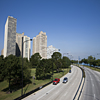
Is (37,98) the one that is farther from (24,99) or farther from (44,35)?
(44,35)

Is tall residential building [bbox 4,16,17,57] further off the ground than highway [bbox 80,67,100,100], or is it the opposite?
tall residential building [bbox 4,16,17,57]

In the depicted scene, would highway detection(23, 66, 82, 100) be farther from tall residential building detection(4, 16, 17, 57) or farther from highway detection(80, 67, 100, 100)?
tall residential building detection(4, 16, 17, 57)

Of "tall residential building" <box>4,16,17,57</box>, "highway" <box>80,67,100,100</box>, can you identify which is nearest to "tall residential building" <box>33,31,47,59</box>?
"tall residential building" <box>4,16,17,57</box>

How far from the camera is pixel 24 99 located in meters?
17.3

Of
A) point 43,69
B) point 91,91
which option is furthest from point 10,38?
point 91,91

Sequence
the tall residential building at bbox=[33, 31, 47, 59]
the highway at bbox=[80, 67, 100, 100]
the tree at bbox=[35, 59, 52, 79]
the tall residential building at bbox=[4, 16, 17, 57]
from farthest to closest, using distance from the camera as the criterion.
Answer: the tall residential building at bbox=[33, 31, 47, 59] < the tall residential building at bbox=[4, 16, 17, 57] < the tree at bbox=[35, 59, 52, 79] < the highway at bbox=[80, 67, 100, 100]

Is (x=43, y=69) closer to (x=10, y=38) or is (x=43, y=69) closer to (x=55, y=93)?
(x=55, y=93)

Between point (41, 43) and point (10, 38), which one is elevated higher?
point (41, 43)

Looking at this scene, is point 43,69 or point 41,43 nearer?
point 43,69

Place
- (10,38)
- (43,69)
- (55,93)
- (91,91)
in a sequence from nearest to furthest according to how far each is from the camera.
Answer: (55,93), (91,91), (43,69), (10,38)

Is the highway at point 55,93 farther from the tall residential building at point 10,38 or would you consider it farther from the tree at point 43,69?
the tall residential building at point 10,38

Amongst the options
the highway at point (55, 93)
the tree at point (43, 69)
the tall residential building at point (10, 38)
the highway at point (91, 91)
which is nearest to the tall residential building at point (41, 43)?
the tall residential building at point (10, 38)

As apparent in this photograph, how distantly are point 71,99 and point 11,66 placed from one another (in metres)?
17.9

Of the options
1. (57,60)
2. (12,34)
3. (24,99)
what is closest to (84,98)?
(24,99)
